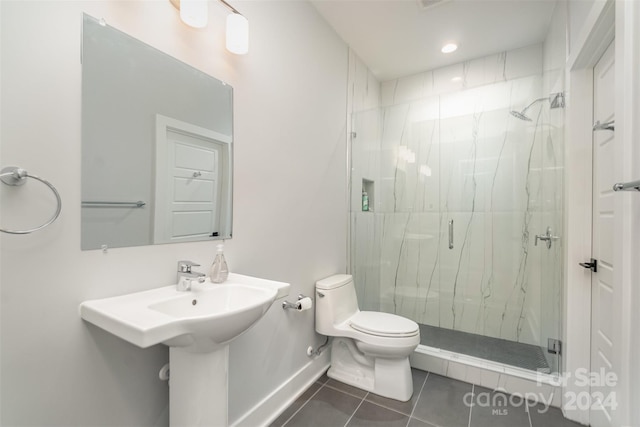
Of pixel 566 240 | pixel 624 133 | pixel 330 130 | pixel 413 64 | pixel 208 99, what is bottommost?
pixel 566 240

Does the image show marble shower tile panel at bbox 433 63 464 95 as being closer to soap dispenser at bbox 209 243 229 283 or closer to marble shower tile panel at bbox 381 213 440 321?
marble shower tile panel at bbox 381 213 440 321

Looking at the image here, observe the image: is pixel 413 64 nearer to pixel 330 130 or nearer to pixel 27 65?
pixel 330 130

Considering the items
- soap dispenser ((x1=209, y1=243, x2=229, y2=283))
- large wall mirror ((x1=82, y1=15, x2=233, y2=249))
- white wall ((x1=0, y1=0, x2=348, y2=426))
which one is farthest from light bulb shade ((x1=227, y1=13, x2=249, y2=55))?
soap dispenser ((x1=209, y1=243, x2=229, y2=283))

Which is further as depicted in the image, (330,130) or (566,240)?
(330,130)

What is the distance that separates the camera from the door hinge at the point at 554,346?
1770 millimetres

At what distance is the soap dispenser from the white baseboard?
2.51ft

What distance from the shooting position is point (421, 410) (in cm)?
167

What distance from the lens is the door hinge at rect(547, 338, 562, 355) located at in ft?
5.81

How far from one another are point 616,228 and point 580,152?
0.76m

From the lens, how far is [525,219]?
7.25 ft

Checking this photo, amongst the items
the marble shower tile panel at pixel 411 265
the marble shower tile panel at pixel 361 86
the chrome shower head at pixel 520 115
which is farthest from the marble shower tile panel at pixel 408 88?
the marble shower tile panel at pixel 411 265

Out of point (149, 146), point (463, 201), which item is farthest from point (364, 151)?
point (149, 146)

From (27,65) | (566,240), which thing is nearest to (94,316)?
(27,65)

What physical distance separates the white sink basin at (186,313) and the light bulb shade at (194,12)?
1054 millimetres
